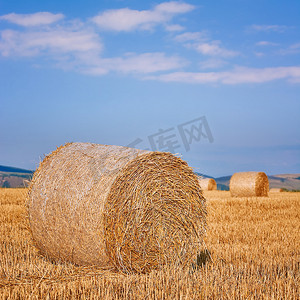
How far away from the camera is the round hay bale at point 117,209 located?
5.18 meters

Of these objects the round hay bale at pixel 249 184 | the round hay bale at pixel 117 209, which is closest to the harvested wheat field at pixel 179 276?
the round hay bale at pixel 117 209

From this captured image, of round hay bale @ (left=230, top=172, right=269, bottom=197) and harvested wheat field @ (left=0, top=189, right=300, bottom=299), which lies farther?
round hay bale @ (left=230, top=172, right=269, bottom=197)

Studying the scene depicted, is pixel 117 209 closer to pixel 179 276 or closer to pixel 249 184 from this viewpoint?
pixel 179 276

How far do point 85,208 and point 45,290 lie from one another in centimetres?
134

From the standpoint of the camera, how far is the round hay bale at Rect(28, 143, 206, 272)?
17.0ft

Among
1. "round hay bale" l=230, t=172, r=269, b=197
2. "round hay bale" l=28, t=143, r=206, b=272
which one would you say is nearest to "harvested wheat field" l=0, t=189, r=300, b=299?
"round hay bale" l=28, t=143, r=206, b=272

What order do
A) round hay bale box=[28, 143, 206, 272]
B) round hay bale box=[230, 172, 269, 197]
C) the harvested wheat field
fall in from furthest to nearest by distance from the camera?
1. round hay bale box=[230, 172, 269, 197]
2. round hay bale box=[28, 143, 206, 272]
3. the harvested wheat field

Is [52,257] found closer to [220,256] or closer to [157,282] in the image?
[157,282]

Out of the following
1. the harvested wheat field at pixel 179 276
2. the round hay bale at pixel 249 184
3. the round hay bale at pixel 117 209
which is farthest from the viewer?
the round hay bale at pixel 249 184

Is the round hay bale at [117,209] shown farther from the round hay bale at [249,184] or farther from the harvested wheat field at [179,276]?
the round hay bale at [249,184]

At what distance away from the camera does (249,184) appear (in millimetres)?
18266

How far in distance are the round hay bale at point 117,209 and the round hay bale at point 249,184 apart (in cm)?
1278

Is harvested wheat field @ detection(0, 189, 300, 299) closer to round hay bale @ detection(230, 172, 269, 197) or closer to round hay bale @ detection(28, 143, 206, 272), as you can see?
round hay bale @ detection(28, 143, 206, 272)

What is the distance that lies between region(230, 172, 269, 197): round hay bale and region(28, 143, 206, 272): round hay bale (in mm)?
12780
